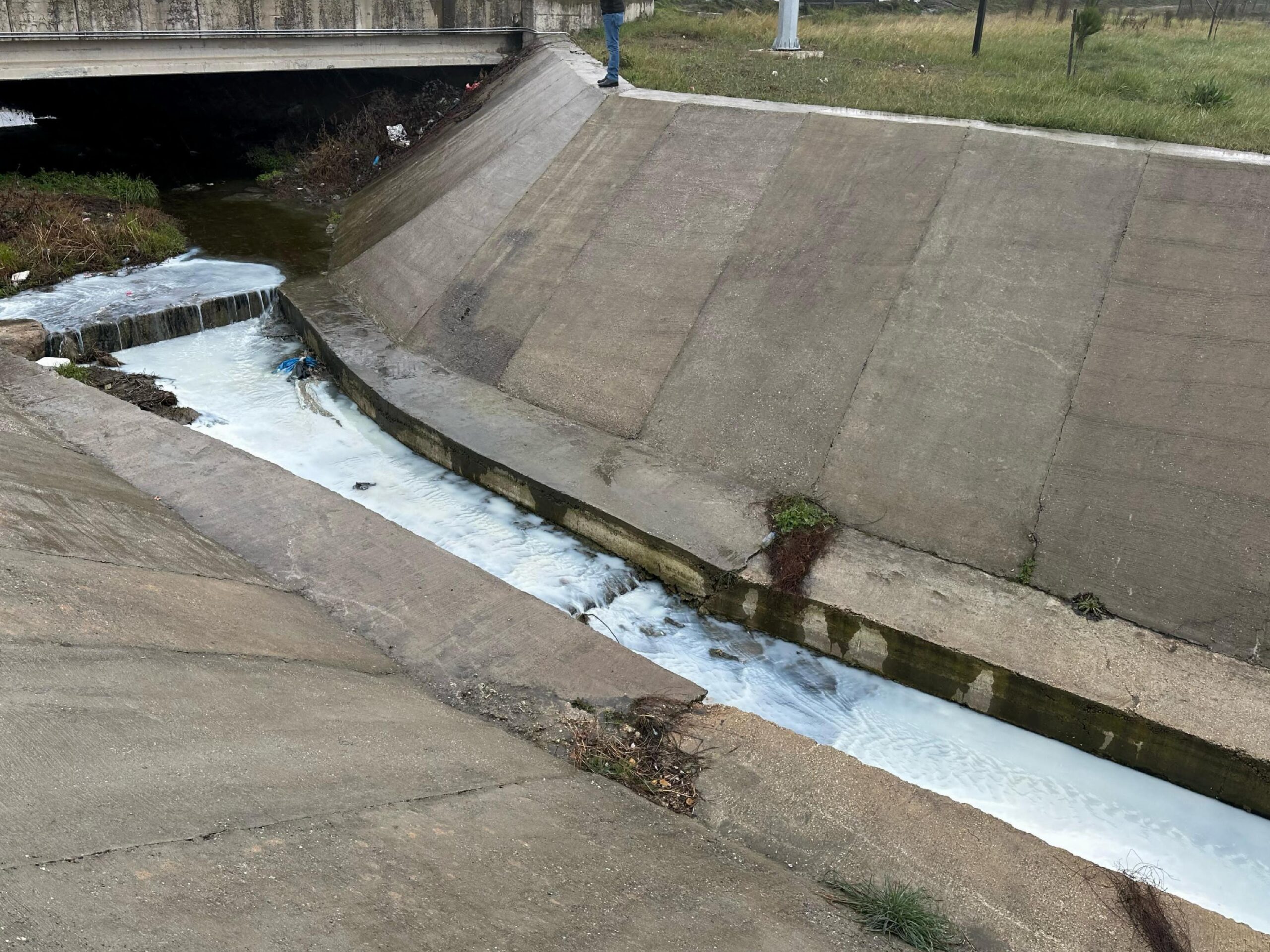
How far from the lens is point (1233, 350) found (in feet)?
26.2

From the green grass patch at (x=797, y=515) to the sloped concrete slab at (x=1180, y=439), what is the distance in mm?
1698

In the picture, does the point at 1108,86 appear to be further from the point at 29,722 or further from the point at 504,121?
the point at 29,722

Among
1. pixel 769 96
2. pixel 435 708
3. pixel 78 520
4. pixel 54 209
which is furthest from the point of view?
pixel 54 209

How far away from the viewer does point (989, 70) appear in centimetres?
1559

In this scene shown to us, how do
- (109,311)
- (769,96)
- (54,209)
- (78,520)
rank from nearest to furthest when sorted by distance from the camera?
(78,520)
(109,311)
(769,96)
(54,209)

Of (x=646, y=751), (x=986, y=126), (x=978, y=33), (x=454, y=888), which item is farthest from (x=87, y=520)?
(x=978, y=33)

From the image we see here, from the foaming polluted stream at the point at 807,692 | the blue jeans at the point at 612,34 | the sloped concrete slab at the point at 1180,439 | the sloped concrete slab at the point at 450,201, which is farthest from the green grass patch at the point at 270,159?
the sloped concrete slab at the point at 1180,439

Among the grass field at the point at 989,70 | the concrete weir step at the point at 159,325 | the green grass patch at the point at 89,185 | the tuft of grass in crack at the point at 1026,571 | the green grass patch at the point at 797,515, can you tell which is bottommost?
the tuft of grass in crack at the point at 1026,571

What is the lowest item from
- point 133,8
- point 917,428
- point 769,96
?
point 917,428

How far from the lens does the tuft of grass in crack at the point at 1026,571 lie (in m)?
7.57

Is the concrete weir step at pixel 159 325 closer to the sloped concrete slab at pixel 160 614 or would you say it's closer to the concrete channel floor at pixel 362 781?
the concrete channel floor at pixel 362 781

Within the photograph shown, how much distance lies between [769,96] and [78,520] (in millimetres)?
10232

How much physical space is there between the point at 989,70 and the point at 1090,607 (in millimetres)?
11323

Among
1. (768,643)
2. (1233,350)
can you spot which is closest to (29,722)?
(768,643)
